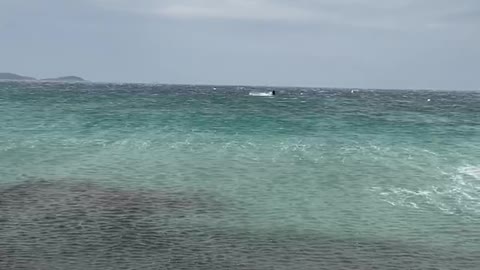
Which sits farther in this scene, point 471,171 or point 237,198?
point 471,171

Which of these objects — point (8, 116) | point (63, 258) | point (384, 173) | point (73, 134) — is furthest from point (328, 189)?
point (8, 116)

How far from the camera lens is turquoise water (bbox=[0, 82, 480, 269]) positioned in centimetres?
2444

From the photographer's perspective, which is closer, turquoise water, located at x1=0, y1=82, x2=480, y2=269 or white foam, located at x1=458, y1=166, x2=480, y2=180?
turquoise water, located at x1=0, y1=82, x2=480, y2=269

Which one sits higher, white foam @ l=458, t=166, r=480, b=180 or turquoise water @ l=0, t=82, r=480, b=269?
white foam @ l=458, t=166, r=480, b=180

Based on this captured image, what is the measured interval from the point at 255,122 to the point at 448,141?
85.7ft

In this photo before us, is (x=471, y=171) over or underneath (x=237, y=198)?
over

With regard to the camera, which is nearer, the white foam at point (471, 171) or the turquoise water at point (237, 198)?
the turquoise water at point (237, 198)

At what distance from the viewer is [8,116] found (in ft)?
255

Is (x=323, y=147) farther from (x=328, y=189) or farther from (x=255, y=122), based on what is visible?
(x=255, y=122)

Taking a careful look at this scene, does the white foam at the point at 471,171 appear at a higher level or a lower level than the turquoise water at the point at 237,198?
higher

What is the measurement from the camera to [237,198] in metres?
34.7

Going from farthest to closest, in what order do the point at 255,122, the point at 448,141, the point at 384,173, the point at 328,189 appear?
the point at 255,122
the point at 448,141
the point at 384,173
the point at 328,189

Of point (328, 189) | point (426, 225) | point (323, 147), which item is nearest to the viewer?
point (426, 225)

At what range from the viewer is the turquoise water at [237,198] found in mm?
24442
